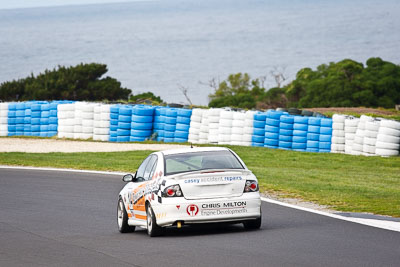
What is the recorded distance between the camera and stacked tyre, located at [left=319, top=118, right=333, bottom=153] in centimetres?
2895

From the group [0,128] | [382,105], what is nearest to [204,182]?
[0,128]

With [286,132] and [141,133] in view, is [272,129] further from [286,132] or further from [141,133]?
[141,133]

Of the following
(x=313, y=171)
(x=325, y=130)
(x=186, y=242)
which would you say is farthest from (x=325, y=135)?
(x=186, y=242)

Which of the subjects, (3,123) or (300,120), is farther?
(3,123)

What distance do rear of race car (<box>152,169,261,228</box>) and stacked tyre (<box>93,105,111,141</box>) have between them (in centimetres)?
2384

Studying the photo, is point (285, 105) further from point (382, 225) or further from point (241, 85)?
point (382, 225)

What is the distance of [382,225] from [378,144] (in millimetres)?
15508

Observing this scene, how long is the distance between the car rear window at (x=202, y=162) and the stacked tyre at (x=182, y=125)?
20819mm

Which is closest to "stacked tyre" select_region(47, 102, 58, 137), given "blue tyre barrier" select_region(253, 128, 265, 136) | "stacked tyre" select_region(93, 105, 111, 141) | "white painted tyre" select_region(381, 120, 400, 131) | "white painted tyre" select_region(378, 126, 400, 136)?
"stacked tyre" select_region(93, 105, 111, 141)

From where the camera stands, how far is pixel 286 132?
30.4 metres

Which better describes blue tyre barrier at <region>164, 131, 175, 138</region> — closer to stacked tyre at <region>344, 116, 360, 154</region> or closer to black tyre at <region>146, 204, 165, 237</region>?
stacked tyre at <region>344, 116, 360, 154</region>

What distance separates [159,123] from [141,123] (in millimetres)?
798

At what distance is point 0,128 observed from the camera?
39.4m

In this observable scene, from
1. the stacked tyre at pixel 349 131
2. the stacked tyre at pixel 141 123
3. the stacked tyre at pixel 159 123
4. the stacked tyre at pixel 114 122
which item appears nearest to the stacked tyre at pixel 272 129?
the stacked tyre at pixel 349 131
